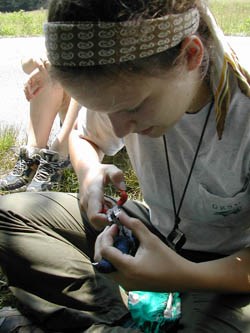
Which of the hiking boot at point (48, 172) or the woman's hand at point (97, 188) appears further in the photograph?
the hiking boot at point (48, 172)

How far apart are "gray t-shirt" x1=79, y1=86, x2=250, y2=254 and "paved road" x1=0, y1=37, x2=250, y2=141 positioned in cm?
112

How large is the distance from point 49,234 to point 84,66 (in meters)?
0.74

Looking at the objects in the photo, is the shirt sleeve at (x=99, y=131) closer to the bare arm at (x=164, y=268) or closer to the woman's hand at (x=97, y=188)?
the woman's hand at (x=97, y=188)

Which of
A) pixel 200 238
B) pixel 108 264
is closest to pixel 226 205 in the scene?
pixel 200 238

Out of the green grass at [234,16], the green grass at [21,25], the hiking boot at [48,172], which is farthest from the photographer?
the green grass at [21,25]

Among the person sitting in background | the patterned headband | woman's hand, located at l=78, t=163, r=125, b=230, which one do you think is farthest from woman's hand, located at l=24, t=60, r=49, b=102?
the patterned headband

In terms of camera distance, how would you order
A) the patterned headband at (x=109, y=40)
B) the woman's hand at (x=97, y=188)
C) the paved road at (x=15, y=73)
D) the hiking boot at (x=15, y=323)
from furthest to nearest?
1. the paved road at (x=15, y=73)
2. the hiking boot at (x=15, y=323)
3. the woman's hand at (x=97, y=188)
4. the patterned headband at (x=109, y=40)

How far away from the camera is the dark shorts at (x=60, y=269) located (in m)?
1.43

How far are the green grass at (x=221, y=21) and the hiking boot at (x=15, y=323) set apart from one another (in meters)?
3.53

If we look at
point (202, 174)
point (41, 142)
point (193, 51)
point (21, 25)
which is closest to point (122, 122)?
Answer: point (193, 51)

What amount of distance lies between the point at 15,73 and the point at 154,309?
2.92 metres

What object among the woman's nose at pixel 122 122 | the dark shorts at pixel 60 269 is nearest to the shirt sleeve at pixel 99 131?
the dark shorts at pixel 60 269

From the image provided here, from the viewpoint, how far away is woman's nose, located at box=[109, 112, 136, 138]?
106 cm

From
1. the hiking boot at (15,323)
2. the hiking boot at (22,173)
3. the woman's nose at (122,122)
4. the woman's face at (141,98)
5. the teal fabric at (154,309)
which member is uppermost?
the woman's face at (141,98)
